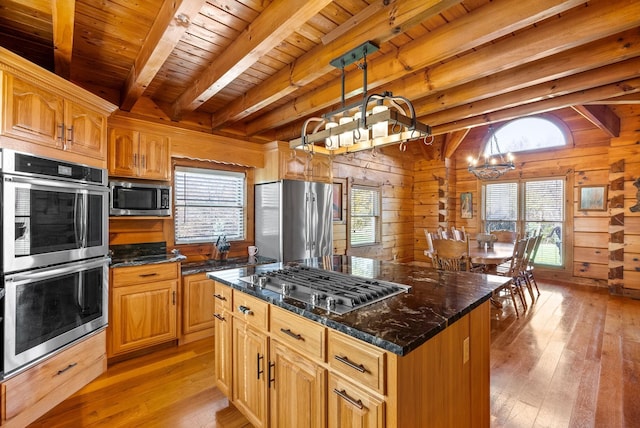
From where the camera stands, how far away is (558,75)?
250cm

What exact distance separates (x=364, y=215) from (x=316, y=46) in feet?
12.8

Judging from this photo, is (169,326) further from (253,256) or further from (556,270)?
(556,270)

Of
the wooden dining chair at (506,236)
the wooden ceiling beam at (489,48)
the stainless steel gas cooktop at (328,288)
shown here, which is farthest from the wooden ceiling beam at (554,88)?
the wooden dining chair at (506,236)

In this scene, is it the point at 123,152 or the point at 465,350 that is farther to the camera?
the point at 123,152

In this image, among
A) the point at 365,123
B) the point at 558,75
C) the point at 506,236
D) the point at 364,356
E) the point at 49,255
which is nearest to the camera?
the point at 364,356

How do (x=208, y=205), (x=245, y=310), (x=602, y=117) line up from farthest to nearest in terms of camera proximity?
1. (x=602, y=117)
2. (x=208, y=205)
3. (x=245, y=310)

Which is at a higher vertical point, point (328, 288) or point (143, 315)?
point (328, 288)

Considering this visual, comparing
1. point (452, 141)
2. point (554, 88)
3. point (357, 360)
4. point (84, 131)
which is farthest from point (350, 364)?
point (452, 141)

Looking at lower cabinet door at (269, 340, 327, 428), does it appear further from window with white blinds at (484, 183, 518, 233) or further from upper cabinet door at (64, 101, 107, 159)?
window with white blinds at (484, 183, 518, 233)

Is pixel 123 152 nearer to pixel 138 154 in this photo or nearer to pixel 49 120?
pixel 138 154

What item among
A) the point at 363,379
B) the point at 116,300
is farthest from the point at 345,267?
the point at 116,300

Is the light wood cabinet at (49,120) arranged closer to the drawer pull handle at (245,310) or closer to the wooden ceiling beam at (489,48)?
the drawer pull handle at (245,310)

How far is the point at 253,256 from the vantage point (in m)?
3.93

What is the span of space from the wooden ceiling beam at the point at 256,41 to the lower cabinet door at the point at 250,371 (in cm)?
179
